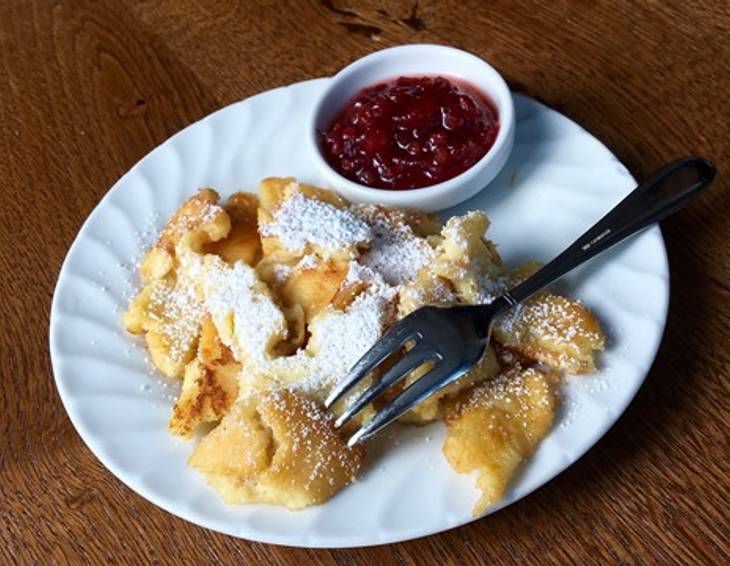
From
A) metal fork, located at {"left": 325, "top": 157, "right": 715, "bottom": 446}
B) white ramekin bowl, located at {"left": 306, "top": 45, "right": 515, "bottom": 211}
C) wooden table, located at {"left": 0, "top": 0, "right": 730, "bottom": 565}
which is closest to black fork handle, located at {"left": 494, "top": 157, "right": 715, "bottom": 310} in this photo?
metal fork, located at {"left": 325, "top": 157, "right": 715, "bottom": 446}

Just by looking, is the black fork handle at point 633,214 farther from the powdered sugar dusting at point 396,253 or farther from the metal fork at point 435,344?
the powdered sugar dusting at point 396,253

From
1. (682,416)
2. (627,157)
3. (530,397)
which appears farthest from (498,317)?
(627,157)

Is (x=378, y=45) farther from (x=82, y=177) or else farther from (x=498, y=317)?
(x=498, y=317)

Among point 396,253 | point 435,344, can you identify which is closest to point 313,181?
point 396,253

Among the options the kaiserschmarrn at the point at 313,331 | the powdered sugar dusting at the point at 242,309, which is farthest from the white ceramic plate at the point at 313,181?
the powdered sugar dusting at the point at 242,309

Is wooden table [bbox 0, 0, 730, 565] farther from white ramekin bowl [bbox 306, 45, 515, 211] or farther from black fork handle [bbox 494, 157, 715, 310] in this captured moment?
white ramekin bowl [bbox 306, 45, 515, 211]

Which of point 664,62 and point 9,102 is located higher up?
point 664,62
